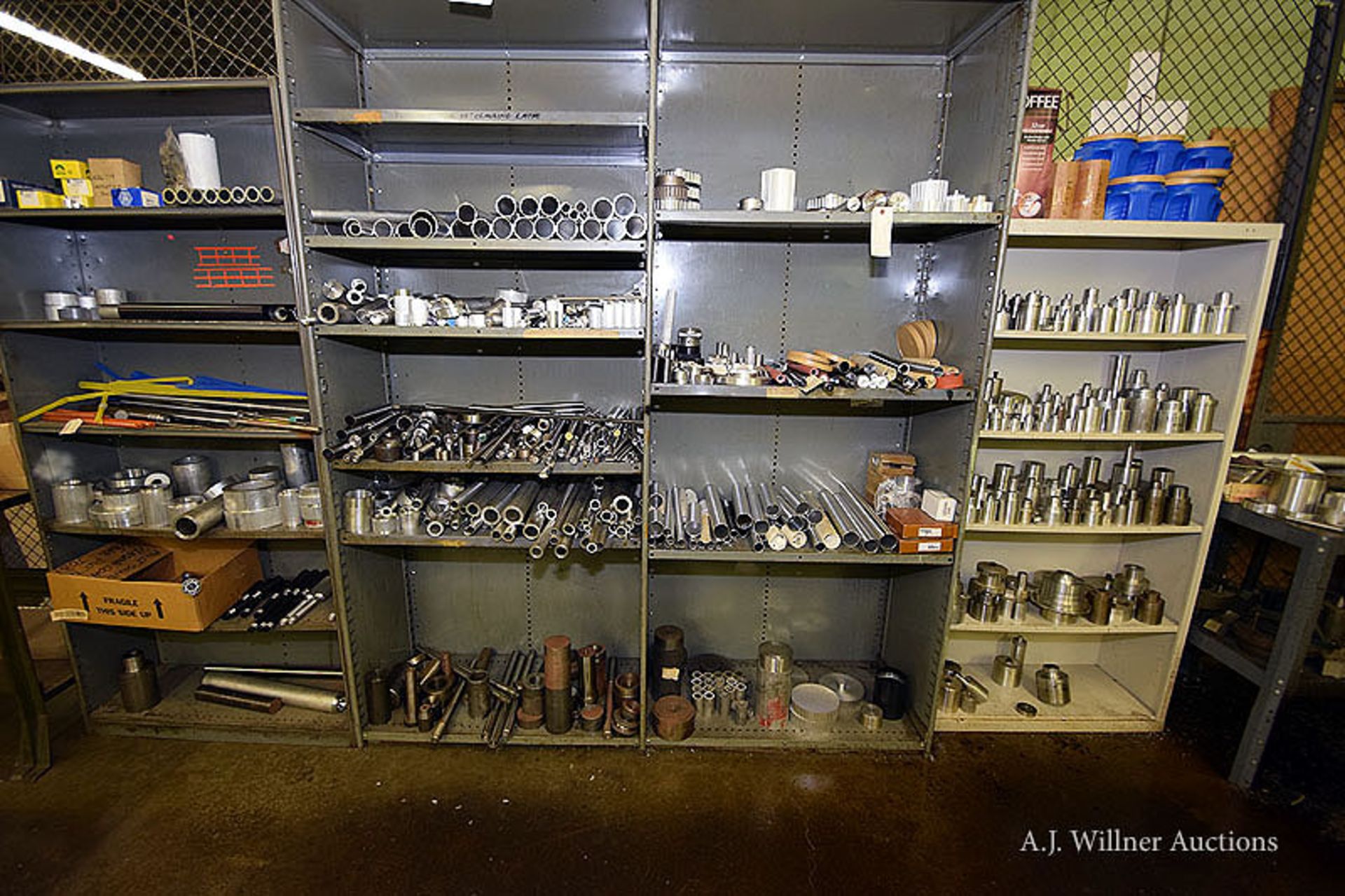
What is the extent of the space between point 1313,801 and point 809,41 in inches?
133

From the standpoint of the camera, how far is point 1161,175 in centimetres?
207

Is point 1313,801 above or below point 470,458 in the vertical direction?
below

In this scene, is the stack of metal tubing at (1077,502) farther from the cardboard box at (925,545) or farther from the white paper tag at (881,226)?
the white paper tag at (881,226)

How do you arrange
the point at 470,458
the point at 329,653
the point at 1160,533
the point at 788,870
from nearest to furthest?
1. the point at 788,870
2. the point at 470,458
3. the point at 1160,533
4. the point at 329,653

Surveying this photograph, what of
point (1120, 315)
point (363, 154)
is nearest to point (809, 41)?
point (1120, 315)

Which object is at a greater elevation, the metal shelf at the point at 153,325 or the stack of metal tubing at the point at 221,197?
the stack of metal tubing at the point at 221,197

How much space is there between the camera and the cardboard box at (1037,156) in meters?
1.98

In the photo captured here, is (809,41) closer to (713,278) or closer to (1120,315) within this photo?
(713,278)

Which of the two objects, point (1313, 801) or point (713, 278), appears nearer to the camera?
point (1313, 801)

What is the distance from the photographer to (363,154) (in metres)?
2.11

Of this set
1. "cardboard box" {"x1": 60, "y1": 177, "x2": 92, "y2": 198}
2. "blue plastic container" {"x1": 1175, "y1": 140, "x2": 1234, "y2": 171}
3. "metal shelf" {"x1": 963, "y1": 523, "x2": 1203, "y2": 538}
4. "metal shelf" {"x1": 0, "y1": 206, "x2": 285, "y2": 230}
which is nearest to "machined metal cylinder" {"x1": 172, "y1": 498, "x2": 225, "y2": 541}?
"metal shelf" {"x1": 0, "y1": 206, "x2": 285, "y2": 230}

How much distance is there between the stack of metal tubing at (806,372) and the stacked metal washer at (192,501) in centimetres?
143

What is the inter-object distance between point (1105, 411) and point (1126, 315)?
14.7 inches

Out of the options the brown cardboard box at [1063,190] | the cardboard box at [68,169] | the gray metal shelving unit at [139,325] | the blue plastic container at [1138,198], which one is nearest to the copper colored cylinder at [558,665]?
the gray metal shelving unit at [139,325]
